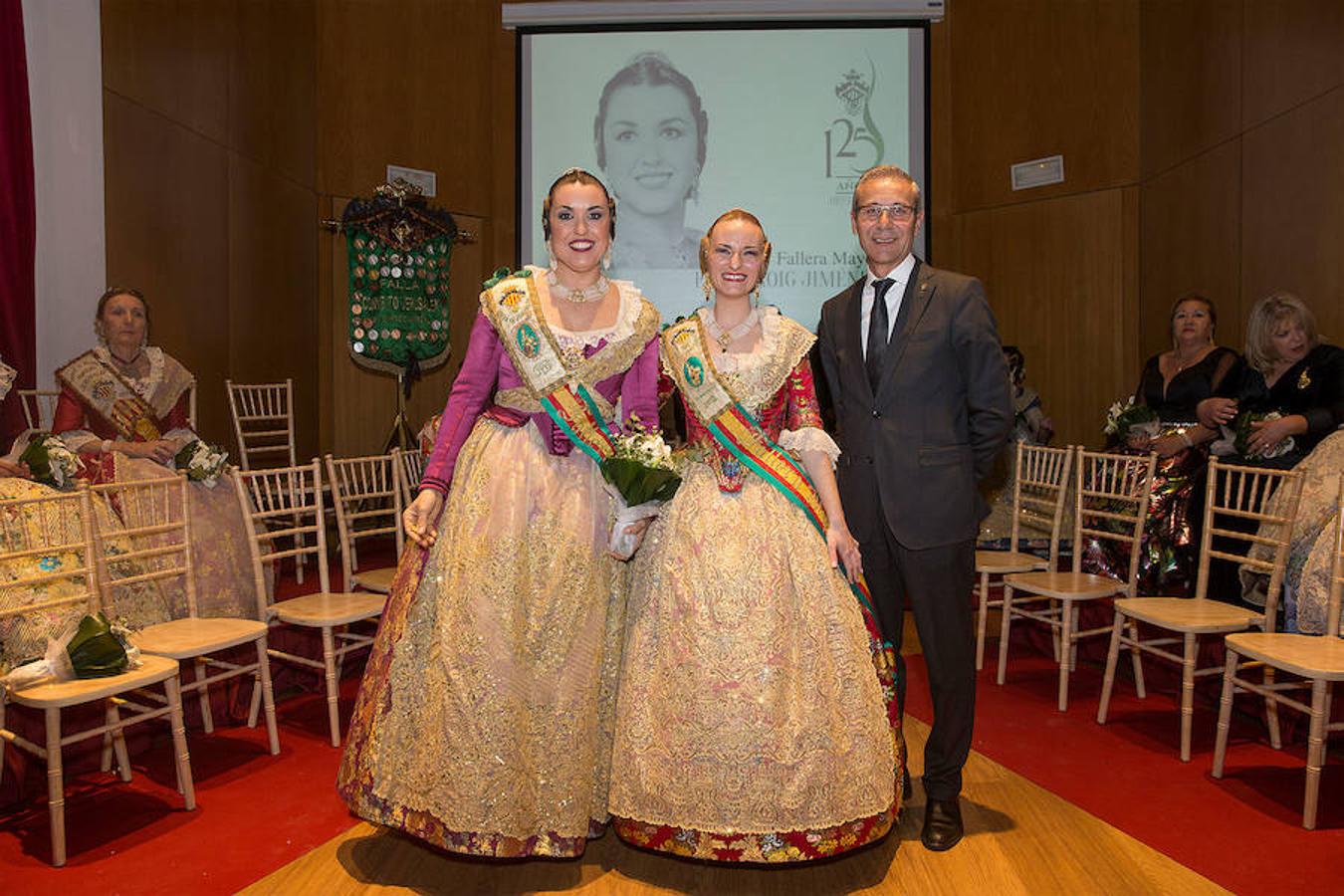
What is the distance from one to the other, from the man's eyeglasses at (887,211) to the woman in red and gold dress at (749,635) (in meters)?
0.29

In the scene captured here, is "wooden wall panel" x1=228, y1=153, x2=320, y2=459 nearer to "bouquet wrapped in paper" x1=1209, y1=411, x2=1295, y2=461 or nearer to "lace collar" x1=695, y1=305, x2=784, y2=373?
"lace collar" x1=695, y1=305, x2=784, y2=373

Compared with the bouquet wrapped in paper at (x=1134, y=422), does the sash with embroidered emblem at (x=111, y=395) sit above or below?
above

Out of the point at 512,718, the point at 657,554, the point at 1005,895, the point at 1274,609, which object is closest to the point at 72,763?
the point at 512,718

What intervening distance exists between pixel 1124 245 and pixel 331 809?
5.66 meters

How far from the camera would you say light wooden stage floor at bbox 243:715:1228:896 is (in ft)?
7.63

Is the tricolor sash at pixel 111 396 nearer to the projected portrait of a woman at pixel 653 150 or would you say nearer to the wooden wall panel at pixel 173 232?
the wooden wall panel at pixel 173 232

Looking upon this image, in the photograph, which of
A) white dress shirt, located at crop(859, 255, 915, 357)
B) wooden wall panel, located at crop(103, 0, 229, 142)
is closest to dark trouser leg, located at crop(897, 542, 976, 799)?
white dress shirt, located at crop(859, 255, 915, 357)

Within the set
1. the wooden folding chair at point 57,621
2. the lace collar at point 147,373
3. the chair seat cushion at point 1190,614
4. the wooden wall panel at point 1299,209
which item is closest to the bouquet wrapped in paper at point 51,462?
the wooden folding chair at point 57,621

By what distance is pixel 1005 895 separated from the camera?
2.29 meters

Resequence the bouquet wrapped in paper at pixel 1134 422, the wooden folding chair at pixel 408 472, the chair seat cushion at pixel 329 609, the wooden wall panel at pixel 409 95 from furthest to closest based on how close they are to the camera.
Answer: the wooden wall panel at pixel 409 95
the bouquet wrapped in paper at pixel 1134 422
the wooden folding chair at pixel 408 472
the chair seat cushion at pixel 329 609

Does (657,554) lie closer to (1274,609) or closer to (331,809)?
(331,809)

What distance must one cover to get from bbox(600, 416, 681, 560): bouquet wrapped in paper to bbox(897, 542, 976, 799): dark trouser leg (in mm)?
686

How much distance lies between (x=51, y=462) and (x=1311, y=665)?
3.93m

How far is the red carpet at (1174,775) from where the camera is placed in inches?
98.7
